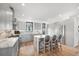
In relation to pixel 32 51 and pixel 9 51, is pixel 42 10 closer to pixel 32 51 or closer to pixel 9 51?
pixel 32 51

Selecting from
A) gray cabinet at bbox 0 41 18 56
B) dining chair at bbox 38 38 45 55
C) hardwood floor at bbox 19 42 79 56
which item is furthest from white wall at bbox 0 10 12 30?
dining chair at bbox 38 38 45 55

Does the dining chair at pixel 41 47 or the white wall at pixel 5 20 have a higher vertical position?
the white wall at pixel 5 20

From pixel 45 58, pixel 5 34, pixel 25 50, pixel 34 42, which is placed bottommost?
pixel 45 58

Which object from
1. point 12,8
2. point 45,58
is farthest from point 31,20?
point 45,58

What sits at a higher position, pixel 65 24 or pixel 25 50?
pixel 65 24

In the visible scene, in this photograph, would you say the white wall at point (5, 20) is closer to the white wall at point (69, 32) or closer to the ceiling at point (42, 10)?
the ceiling at point (42, 10)

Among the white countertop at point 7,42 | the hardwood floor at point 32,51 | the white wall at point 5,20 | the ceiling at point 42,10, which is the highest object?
the ceiling at point 42,10

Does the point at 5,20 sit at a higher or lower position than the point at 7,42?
higher

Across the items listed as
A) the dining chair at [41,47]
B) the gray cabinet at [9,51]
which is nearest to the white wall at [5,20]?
the gray cabinet at [9,51]

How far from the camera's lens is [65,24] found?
239cm

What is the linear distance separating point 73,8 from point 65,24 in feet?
1.21

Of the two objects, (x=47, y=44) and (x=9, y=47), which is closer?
(x=9, y=47)

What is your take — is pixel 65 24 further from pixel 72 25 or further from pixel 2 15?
pixel 2 15

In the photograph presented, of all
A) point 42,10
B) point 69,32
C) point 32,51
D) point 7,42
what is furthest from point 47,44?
point 7,42
